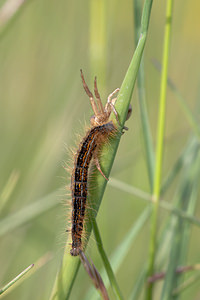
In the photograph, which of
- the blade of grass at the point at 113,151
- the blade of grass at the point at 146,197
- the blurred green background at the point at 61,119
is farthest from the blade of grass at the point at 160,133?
the blurred green background at the point at 61,119

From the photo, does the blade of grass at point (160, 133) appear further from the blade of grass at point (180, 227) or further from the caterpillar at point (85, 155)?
the caterpillar at point (85, 155)

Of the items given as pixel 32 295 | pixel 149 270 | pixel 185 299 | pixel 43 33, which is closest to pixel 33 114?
pixel 43 33

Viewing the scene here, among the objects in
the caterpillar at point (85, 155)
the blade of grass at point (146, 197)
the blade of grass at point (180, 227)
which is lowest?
the blade of grass at point (180, 227)

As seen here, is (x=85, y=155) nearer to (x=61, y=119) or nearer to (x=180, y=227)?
(x=180, y=227)

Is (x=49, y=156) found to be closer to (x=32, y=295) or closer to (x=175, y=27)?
(x=32, y=295)

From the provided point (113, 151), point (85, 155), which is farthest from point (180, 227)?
point (113, 151)

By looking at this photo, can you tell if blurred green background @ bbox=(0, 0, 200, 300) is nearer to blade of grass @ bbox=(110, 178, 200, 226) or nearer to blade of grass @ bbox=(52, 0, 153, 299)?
blade of grass @ bbox=(110, 178, 200, 226)
